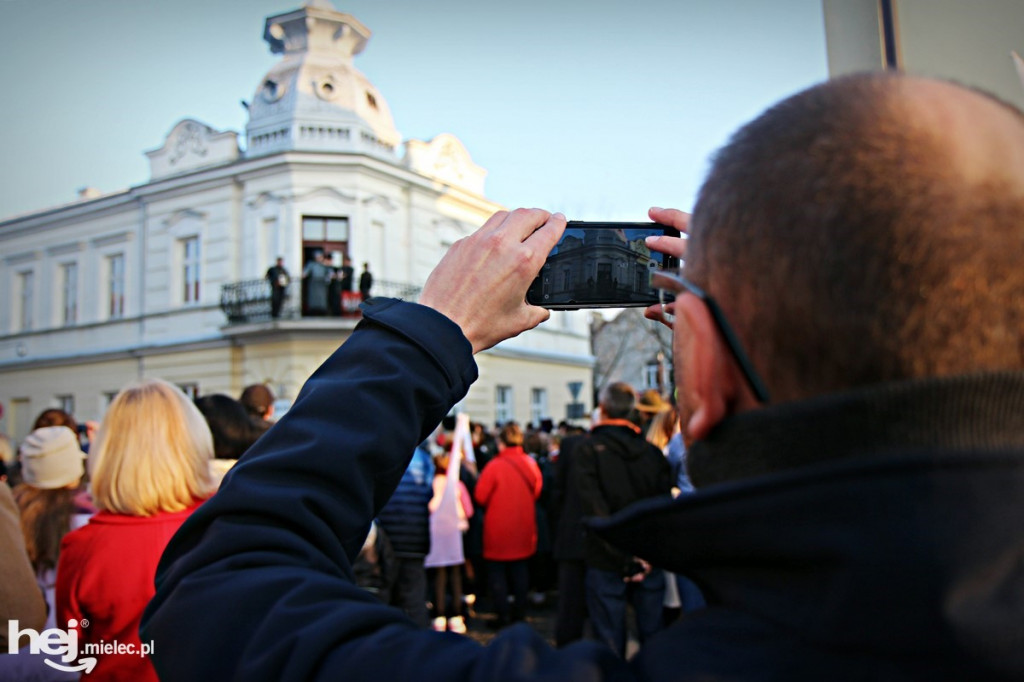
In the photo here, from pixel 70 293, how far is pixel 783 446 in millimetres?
29595

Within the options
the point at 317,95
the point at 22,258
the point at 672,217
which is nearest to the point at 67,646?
the point at 672,217

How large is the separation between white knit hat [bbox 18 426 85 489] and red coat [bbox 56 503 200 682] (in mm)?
1618

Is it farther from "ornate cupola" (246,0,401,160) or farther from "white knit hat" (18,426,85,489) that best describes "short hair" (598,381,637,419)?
"ornate cupola" (246,0,401,160)

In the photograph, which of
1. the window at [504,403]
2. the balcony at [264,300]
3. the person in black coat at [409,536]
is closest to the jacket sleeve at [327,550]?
the person in black coat at [409,536]

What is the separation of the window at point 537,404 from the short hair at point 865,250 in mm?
26193

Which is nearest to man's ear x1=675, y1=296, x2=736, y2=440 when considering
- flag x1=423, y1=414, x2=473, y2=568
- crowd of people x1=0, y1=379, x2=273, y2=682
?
crowd of people x1=0, y1=379, x2=273, y2=682

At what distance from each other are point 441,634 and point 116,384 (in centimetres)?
2625

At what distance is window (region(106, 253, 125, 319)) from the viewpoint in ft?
80.8

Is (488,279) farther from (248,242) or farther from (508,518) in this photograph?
(248,242)

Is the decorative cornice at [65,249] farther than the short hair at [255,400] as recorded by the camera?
Yes

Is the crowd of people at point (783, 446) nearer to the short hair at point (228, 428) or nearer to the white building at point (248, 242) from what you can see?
the short hair at point (228, 428)

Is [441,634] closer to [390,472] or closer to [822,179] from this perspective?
[390,472]

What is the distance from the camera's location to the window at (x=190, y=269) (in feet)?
75.4

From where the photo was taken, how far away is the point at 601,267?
1553 mm
